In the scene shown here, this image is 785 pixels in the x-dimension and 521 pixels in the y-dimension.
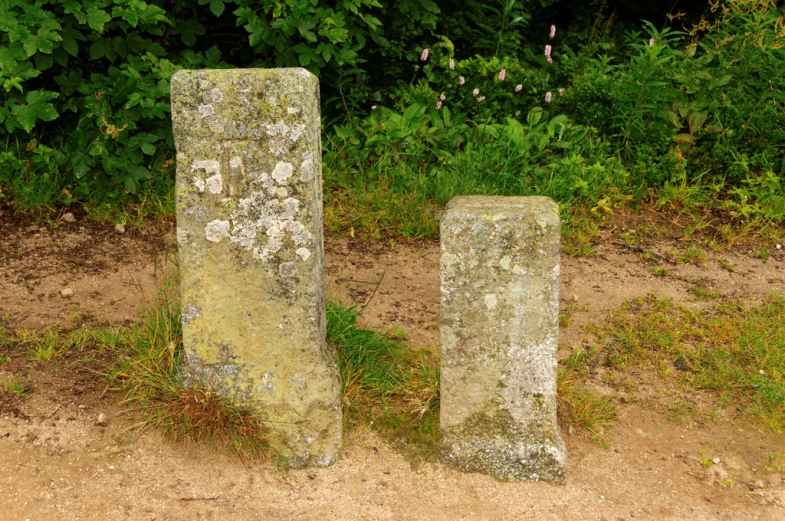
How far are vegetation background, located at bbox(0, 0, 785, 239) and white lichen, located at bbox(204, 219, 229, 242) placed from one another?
7.86ft

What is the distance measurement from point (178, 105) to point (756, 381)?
10.2ft

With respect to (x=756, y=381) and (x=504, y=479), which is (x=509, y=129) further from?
(x=504, y=479)

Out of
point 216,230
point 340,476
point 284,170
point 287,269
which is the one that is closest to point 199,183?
point 216,230

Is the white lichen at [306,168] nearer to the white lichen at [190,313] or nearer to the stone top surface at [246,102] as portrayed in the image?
the stone top surface at [246,102]

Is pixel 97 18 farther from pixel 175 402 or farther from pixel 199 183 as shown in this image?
pixel 175 402

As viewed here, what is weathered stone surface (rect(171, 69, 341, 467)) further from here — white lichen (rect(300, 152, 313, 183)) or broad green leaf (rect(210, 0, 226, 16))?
broad green leaf (rect(210, 0, 226, 16))

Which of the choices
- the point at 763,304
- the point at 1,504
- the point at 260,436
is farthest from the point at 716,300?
the point at 1,504

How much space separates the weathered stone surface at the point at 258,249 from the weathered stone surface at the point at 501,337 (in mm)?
573

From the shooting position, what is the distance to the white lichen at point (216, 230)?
11.0 feet

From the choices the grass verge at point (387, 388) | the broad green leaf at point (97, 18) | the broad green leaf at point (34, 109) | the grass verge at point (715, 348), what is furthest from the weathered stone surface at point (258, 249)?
the broad green leaf at point (34, 109)

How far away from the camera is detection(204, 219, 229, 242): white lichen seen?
336 cm

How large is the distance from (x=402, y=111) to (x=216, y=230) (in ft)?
11.9

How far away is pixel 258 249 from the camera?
338 centimetres

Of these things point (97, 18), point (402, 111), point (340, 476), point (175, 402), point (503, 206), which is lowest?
point (340, 476)
